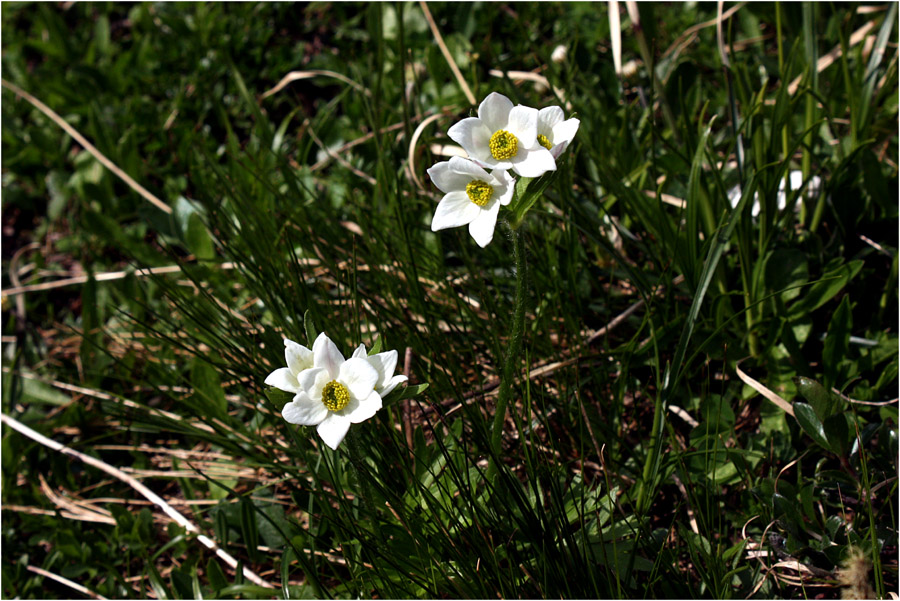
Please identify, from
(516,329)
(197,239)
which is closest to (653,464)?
(516,329)

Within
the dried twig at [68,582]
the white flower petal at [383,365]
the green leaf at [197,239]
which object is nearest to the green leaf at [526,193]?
the white flower petal at [383,365]

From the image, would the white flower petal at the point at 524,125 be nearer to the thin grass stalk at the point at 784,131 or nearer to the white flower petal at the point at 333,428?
the white flower petal at the point at 333,428

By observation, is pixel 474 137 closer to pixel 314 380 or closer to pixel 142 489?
pixel 314 380

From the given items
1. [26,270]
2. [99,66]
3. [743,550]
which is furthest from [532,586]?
[99,66]

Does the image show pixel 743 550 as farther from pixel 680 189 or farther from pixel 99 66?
pixel 99 66

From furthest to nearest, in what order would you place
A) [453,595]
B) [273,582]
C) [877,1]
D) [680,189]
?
[877,1] → [680,189] → [273,582] → [453,595]

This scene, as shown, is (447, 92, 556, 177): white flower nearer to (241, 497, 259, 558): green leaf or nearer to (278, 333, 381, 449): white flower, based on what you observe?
(278, 333, 381, 449): white flower
